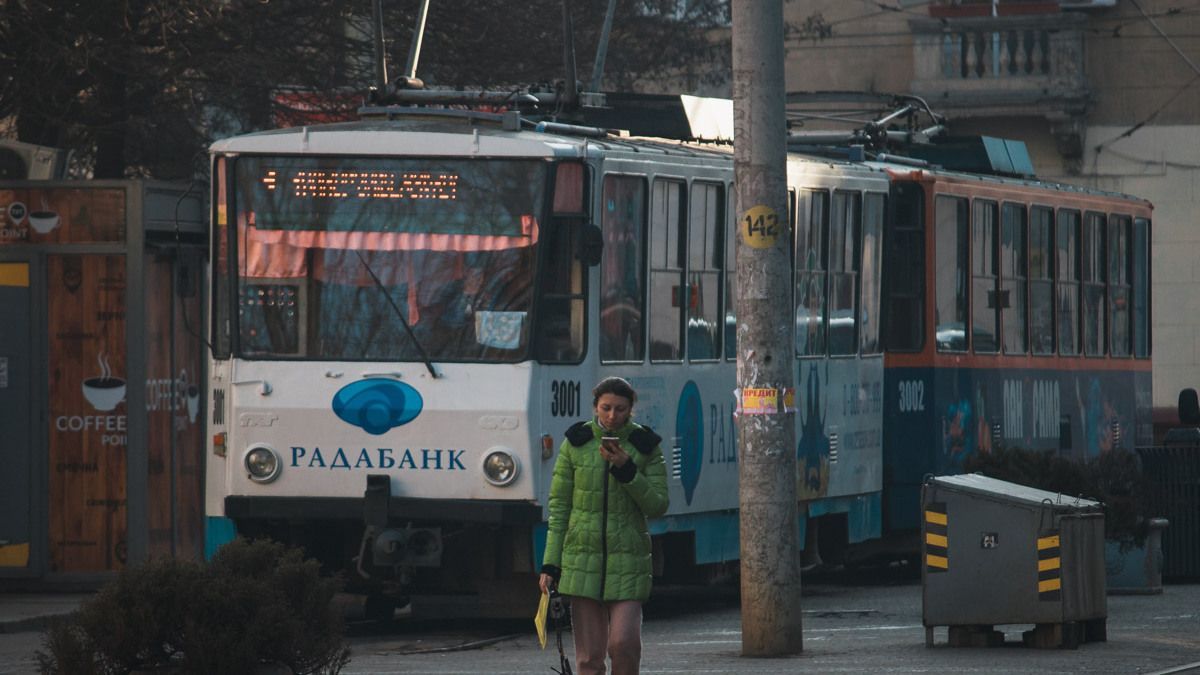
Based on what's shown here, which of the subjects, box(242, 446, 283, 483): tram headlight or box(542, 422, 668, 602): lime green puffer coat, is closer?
box(542, 422, 668, 602): lime green puffer coat

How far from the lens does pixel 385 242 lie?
14820 mm

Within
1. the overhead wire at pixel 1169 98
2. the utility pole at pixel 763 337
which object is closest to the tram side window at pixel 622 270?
the utility pole at pixel 763 337

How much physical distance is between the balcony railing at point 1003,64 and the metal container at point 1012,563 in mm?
20640

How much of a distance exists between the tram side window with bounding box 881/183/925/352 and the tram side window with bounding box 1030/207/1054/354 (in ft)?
6.37

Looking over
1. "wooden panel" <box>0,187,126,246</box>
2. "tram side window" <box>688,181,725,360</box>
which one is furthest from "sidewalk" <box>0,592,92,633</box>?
"tram side window" <box>688,181,725,360</box>

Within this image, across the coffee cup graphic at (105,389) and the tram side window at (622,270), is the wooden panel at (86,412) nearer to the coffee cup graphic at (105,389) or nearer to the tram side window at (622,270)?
the coffee cup graphic at (105,389)

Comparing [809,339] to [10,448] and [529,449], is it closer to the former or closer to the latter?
[529,449]

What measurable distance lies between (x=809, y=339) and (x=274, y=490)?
4476 mm

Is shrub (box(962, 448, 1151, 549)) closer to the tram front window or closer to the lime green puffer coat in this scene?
the tram front window

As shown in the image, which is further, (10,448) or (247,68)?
(247,68)

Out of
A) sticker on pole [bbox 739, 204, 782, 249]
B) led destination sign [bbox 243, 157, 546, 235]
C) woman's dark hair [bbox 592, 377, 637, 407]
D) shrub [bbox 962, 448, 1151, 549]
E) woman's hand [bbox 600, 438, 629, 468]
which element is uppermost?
led destination sign [bbox 243, 157, 546, 235]

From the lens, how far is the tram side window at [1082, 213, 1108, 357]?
22531 millimetres

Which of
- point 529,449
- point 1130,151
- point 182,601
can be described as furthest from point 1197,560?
point 1130,151

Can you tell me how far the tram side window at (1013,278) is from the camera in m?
20.8
